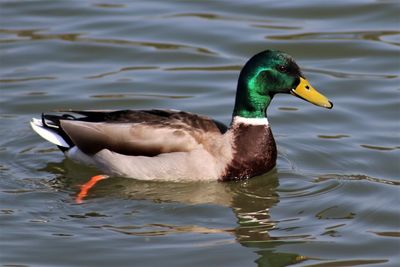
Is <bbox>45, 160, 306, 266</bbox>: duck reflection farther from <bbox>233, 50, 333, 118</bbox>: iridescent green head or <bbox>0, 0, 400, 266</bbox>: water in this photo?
<bbox>233, 50, 333, 118</bbox>: iridescent green head

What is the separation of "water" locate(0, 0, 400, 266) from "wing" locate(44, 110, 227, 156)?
0.32 m

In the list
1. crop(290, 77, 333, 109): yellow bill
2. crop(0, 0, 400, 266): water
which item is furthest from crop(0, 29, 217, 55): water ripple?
crop(290, 77, 333, 109): yellow bill

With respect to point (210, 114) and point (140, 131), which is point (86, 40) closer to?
point (210, 114)

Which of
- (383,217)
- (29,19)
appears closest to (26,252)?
(383,217)

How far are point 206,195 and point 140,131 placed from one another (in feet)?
2.69

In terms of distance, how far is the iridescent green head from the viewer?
377 inches

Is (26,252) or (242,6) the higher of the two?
(242,6)

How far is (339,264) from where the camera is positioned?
795 centimetres

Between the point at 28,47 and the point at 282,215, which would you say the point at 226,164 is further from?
the point at 28,47

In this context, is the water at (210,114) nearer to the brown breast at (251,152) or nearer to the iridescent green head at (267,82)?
the brown breast at (251,152)

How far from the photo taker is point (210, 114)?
11.1m

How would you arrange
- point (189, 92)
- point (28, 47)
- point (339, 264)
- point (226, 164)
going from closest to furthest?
point (339, 264) → point (226, 164) → point (189, 92) → point (28, 47)

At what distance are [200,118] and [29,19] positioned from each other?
15.8ft

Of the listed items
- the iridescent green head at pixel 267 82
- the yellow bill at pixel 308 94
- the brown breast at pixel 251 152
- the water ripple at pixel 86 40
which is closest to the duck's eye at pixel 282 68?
the iridescent green head at pixel 267 82
